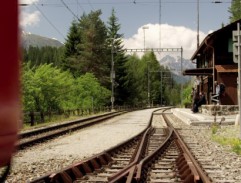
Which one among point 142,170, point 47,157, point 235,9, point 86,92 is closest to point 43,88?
point 86,92

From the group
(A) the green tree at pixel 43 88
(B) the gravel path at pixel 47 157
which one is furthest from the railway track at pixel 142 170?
(A) the green tree at pixel 43 88

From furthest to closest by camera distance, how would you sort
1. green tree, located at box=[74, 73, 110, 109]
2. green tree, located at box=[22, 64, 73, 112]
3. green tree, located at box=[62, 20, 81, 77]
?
green tree, located at box=[62, 20, 81, 77]
green tree, located at box=[74, 73, 110, 109]
green tree, located at box=[22, 64, 73, 112]

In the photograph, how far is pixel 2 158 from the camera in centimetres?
240

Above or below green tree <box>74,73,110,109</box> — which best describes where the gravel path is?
below

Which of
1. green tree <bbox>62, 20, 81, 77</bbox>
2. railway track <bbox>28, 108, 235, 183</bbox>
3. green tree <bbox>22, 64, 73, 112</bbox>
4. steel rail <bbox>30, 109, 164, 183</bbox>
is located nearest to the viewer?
steel rail <bbox>30, 109, 164, 183</bbox>

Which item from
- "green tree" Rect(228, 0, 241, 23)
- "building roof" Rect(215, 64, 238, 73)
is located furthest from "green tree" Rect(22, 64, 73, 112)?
"green tree" Rect(228, 0, 241, 23)

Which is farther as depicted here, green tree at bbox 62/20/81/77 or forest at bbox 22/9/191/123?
green tree at bbox 62/20/81/77

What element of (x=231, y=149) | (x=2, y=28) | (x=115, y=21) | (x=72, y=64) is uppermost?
(x=115, y=21)

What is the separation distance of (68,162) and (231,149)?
4.94 meters

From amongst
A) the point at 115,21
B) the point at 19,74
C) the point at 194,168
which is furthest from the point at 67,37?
the point at 19,74

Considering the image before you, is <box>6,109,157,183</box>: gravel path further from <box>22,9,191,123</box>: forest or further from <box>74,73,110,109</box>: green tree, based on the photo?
<box>74,73,110,109</box>: green tree

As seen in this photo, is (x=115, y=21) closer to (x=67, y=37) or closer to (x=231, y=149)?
(x=67, y=37)

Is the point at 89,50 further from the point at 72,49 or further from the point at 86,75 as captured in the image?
the point at 86,75

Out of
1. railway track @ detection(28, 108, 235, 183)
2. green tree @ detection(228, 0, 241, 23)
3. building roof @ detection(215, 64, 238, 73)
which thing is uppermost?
green tree @ detection(228, 0, 241, 23)
